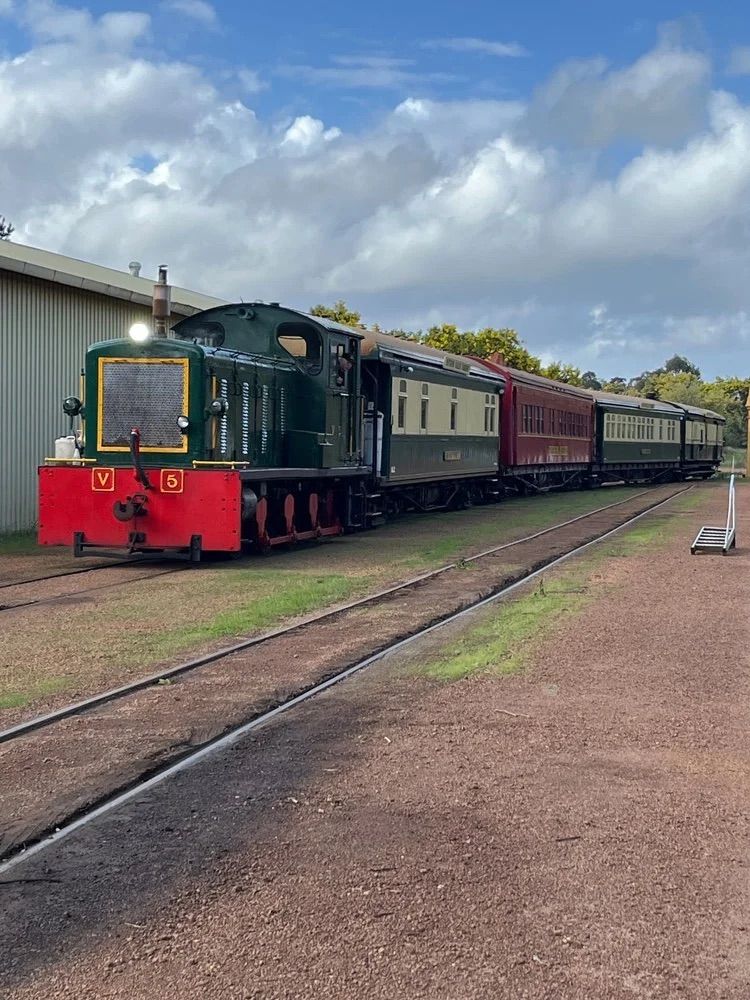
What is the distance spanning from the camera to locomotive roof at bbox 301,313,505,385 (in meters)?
17.7

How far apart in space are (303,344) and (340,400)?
41.4 inches

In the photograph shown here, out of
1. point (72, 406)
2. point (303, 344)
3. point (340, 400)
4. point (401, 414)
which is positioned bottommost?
point (72, 406)

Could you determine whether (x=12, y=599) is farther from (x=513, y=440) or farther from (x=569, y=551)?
(x=513, y=440)

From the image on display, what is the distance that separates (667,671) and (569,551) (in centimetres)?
845

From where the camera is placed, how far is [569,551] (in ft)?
54.5

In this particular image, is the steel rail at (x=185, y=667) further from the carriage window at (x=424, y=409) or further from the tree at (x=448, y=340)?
the tree at (x=448, y=340)

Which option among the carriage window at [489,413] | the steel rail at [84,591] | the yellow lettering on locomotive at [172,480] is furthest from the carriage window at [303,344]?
the carriage window at [489,413]

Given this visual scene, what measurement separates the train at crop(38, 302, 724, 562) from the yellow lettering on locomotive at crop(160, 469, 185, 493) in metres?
0.02

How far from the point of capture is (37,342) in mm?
20047

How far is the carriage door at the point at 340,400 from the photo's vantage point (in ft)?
55.0

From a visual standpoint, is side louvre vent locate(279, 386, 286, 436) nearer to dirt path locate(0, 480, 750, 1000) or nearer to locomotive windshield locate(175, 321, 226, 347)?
locomotive windshield locate(175, 321, 226, 347)

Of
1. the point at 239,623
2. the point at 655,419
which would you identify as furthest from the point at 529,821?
the point at 655,419

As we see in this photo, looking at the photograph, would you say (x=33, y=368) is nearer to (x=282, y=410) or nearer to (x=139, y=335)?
(x=282, y=410)

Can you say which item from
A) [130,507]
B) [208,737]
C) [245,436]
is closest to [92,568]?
[130,507]
